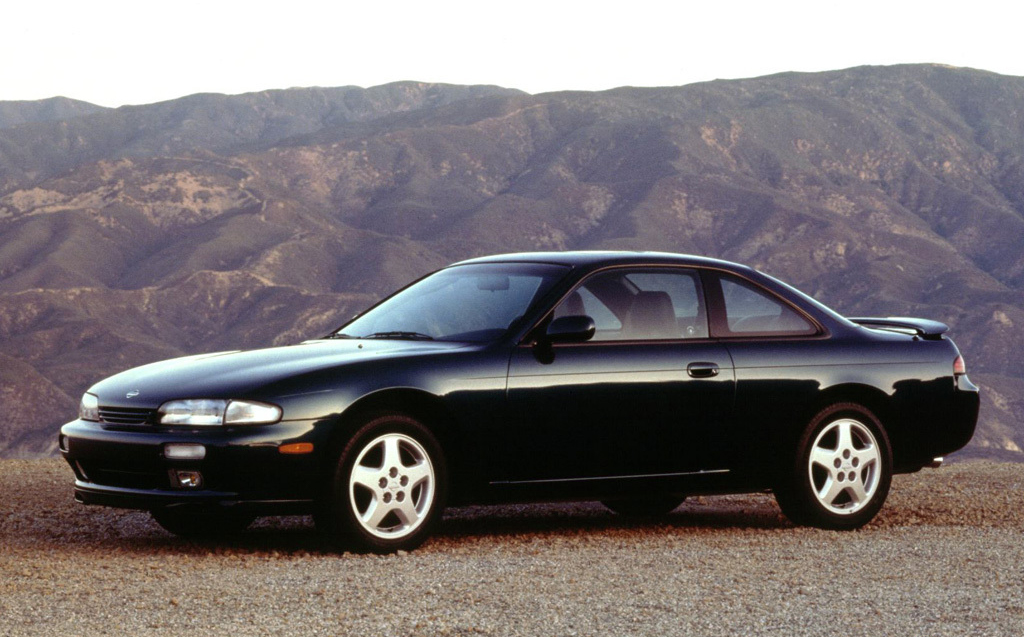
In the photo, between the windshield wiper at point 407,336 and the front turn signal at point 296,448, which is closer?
the front turn signal at point 296,448

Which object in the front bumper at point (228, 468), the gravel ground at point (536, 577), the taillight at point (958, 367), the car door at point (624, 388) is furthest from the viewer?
the taillight at point (958, 367)

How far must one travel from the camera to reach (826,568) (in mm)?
6773

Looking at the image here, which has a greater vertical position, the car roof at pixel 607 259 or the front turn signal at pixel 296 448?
the car roof at pixel 607 259

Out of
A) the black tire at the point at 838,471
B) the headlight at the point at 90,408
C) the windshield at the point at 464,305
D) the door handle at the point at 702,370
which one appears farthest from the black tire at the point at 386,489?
the black tire at the point at 838,471

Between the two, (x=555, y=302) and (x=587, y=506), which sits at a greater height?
(x=555, y=302)

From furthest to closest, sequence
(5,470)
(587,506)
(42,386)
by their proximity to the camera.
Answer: (42,386), (5,470), (587,506)

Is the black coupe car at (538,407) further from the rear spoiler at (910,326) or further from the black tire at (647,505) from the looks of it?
the black tire at (647,505)

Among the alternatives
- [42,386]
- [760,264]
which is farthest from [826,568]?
[760,264]

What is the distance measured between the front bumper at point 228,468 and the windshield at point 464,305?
1.10m

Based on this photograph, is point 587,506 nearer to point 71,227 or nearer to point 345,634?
point 345,634

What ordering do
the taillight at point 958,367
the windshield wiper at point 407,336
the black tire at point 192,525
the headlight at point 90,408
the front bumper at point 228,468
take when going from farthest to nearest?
the taillight at point 958,367, the black tire at point 192,525, the windshield wiper at point 407,336, the headlight at point 90,408, the front bumper at point 228,468

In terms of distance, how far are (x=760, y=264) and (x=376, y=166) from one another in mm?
66072

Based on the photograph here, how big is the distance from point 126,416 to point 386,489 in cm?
129

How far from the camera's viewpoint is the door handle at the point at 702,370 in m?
7.75
